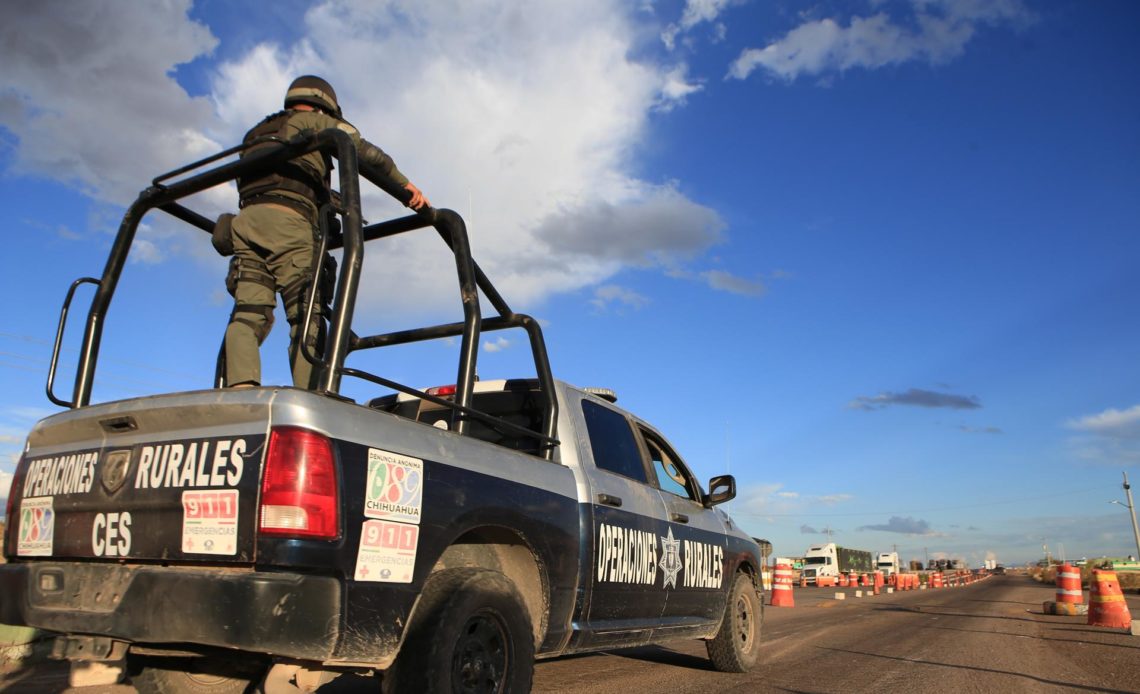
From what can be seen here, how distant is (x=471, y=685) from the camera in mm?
3121

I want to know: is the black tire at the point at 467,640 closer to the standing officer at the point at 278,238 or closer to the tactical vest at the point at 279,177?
the standing officer at the point at 278,238

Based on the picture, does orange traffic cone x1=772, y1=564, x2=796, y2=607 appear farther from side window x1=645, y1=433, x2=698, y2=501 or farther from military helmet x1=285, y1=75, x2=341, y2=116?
military helmet x1=285, y1=75, x2=341, y2=116

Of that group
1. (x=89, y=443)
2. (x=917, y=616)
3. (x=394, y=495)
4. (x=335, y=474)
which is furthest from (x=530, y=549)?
(x=917, y=616)

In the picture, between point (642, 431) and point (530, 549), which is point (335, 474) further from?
point (642, 431)

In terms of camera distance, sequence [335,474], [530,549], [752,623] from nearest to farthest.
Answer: [335,474] < [530,549] < [752,623]

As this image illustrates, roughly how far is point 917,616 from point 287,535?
1446 cm

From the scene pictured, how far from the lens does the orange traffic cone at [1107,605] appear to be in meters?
11.1

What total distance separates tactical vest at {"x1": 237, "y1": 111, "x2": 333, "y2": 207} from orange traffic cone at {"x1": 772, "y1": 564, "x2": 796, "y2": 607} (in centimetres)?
1550

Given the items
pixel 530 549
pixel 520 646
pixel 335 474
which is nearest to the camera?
pixel 335 474

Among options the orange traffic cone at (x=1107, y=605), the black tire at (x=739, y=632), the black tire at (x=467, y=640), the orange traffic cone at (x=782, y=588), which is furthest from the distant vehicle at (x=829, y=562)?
the black tire at (x=467, y=640)

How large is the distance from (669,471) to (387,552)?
3.43 meters

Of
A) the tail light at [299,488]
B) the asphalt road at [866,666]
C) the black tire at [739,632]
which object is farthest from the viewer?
the black tire at [739,632]

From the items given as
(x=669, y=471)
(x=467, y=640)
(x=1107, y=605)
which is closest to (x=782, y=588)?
(x=1107, y=605)

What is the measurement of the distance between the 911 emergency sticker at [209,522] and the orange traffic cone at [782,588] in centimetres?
1621
